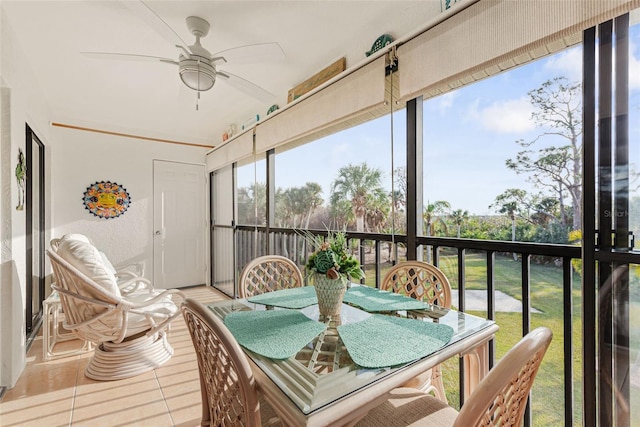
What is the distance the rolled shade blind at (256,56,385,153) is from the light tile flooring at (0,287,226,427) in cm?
221

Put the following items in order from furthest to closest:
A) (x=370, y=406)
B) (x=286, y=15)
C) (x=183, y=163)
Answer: (x=183, y=163)
(x=286, y=15)
(x=370, y=406)

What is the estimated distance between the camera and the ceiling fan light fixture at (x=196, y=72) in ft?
6.52

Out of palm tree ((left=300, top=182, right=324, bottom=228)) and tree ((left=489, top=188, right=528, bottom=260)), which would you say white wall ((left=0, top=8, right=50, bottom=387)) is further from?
tree ((left=489, top=188, right=528, bottom=260))

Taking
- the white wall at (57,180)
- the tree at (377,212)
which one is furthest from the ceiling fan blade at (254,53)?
the white wall at (57,180)

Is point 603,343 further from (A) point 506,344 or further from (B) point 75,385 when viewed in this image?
(B) point 75,385

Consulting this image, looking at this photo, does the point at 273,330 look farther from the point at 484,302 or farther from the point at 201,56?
the point at 201,56

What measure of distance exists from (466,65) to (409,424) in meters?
1.62

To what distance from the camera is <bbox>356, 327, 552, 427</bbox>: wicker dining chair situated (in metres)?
0.63

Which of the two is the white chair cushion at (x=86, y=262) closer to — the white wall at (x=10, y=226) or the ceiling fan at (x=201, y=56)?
the white wall at (x=10, y=226)

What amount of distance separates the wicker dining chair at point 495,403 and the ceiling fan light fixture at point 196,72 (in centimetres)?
220

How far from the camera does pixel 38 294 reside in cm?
325

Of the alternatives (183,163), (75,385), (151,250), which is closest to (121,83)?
(183,163)

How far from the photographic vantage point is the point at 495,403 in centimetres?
70

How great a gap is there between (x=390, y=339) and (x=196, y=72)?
6.69ft
